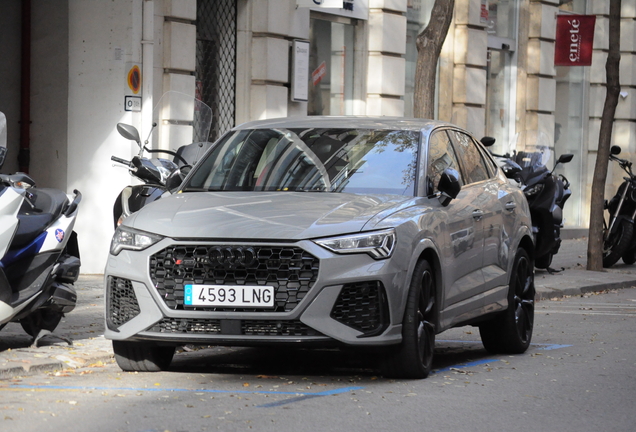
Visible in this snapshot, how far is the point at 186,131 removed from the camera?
1638 centimetres

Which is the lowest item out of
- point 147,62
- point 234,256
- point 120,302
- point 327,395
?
point 327,395

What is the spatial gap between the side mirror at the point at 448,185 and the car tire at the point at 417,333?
57 cm

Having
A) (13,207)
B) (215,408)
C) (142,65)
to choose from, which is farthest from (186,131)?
(215,408)

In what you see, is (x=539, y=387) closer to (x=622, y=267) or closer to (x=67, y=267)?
(x=67, y=267)

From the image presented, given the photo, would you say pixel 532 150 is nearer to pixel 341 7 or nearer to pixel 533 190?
pixel 533 190

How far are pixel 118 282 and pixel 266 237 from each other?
99cm

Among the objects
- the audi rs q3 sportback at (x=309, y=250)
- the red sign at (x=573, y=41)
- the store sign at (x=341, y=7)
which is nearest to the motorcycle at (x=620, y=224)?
the store sign at (x=341, y=7)

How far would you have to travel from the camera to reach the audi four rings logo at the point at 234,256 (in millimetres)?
6723

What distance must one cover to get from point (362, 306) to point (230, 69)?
11722 mm

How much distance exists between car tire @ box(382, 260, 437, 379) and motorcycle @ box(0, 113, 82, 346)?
2347 mm

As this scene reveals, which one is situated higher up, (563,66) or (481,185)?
(563,66)

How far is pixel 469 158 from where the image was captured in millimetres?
9055

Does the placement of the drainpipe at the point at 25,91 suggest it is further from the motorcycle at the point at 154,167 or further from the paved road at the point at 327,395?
the paved road at the point at 327,395

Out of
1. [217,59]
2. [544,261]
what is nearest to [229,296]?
[544,261]
